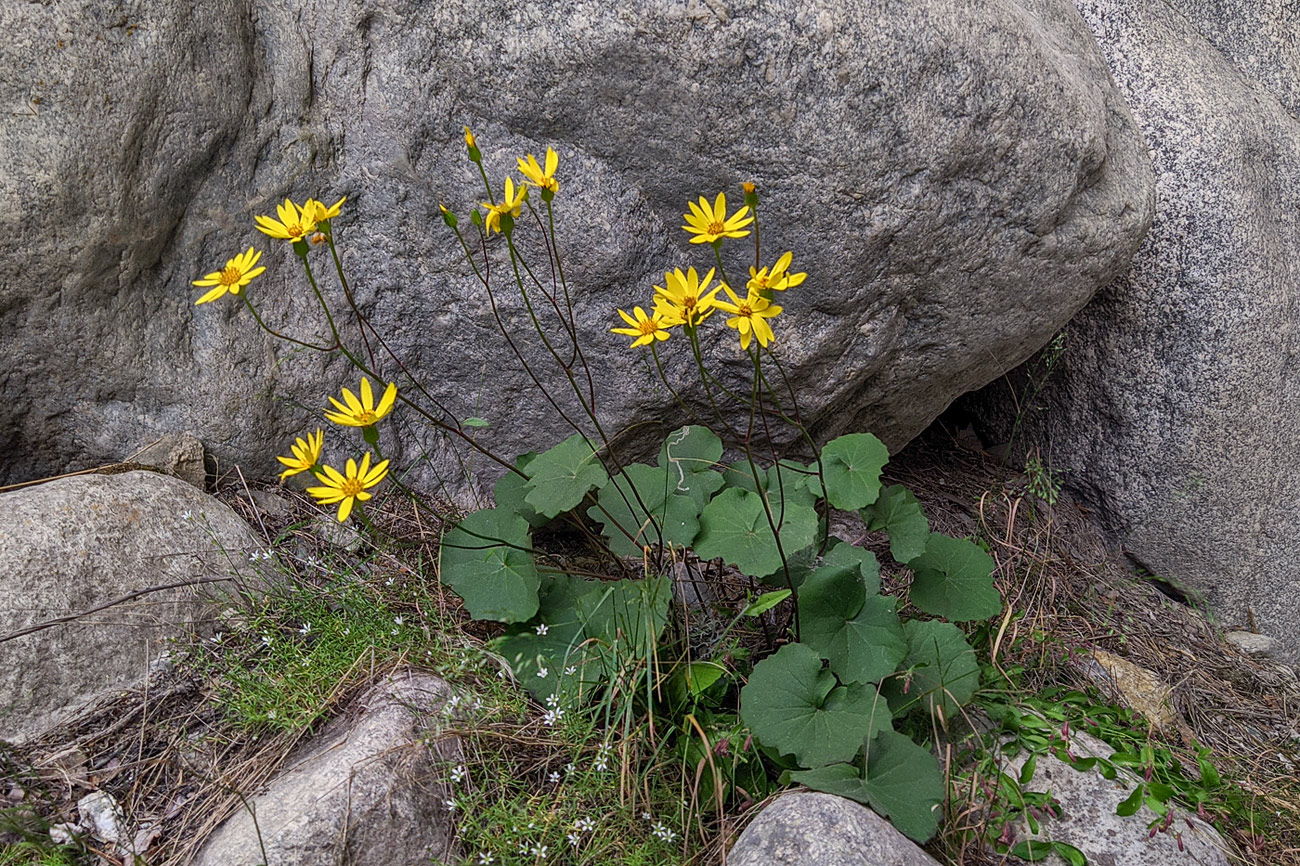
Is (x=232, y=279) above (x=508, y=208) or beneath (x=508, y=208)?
beneath

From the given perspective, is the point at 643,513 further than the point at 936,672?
Yes

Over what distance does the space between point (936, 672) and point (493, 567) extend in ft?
3.16

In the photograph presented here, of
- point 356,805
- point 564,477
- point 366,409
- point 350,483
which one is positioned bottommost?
point 356,805

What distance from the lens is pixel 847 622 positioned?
6.27 feet

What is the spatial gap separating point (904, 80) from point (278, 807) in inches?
74.4

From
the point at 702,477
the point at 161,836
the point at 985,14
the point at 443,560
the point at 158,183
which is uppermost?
the point at 985,14

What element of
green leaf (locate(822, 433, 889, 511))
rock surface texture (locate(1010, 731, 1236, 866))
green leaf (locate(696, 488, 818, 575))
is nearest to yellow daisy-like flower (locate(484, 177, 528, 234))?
green leaf (locate(696, 488, 818, 575))

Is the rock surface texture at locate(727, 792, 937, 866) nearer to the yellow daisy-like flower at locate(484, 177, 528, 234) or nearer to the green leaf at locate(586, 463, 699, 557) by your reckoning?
the green leaf at locate(586, 463, 699, 557)

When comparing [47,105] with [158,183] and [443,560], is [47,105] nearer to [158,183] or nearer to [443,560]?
[158,183]

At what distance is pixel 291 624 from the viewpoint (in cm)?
207

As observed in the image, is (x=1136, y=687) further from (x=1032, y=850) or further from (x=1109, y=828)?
(x=1032, y=850)

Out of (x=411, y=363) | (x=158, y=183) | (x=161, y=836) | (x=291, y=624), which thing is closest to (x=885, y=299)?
(x=411, y=363)

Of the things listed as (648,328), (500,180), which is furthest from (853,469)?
(500,180)

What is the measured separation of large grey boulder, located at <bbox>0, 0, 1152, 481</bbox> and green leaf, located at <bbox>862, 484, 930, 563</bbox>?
1.14 ft
